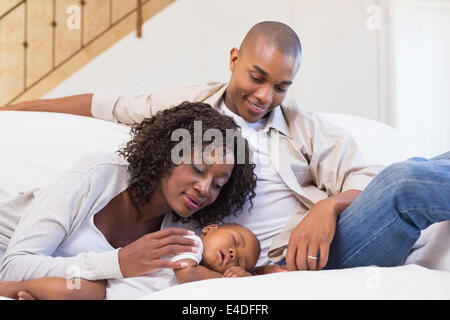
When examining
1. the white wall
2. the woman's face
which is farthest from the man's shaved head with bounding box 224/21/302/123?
the white wall

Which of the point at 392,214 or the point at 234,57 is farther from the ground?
the point at 234,57

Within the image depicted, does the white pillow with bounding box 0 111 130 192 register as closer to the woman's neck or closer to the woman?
the woman

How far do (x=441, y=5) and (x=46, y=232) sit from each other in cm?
334

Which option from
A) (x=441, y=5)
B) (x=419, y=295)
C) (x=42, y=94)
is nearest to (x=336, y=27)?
(x=441, y=5)

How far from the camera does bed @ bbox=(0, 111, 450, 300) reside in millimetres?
835

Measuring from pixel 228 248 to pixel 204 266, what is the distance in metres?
0.08

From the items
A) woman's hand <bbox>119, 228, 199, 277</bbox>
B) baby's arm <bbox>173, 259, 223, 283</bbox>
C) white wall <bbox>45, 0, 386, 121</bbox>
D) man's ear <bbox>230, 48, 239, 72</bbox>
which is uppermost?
white wall <bbox>45, 0, 386, 121</bbox>

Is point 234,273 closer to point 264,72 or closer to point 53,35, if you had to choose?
point 264,72

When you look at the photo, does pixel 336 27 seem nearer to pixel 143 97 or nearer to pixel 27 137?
pixel 143 97

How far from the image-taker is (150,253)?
3.53ft

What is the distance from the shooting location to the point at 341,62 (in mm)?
3570

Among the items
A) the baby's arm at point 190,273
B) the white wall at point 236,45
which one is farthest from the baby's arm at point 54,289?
the white wall at point 236,45

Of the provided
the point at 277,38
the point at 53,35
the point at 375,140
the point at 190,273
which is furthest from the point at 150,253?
the point at 53,35

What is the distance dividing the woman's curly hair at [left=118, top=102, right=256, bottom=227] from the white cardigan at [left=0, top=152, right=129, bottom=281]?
0.05 m
